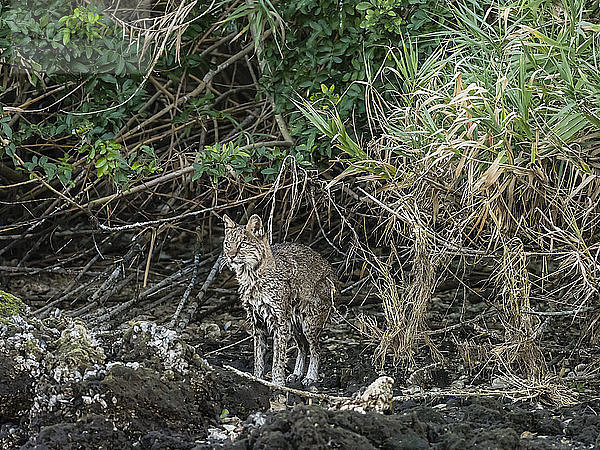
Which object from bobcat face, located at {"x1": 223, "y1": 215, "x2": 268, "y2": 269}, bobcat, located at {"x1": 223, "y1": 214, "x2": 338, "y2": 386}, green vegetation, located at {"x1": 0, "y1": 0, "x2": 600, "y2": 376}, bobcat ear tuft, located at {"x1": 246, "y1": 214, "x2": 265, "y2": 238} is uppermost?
green vegetation, located at {"x1": 0, "y1": 0, "x2": 600, "y2": 376}

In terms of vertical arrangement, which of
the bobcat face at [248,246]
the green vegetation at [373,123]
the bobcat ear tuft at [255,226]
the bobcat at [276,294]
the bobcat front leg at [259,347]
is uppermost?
the green vegetation at [373,123]

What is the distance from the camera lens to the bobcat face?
5.25 m

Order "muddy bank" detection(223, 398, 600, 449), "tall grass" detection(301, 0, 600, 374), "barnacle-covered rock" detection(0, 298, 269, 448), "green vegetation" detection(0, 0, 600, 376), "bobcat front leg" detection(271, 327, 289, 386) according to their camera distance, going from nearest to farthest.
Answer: "muddy bank" detection(223, 398, 600, 449), "barnacle-covered rock" detection(0, 298, 269, 448), "tall grass" detection(301, 0, 600, 374), "green vegetation" detection(0, 0, 600, 376), "bobcat front leg" detection(271, 327, 289, 386)

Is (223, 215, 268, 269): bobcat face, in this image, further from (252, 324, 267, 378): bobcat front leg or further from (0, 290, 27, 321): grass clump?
(0, 290, 27, 321): grass clump

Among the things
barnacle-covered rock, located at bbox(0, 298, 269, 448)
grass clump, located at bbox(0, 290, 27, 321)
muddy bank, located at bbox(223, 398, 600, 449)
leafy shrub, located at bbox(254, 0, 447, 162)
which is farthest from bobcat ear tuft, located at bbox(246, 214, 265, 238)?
muddy bank, located at bbox(223, 398, 600, 449)

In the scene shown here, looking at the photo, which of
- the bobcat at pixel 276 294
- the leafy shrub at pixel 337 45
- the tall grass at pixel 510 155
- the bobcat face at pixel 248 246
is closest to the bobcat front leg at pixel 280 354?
the bobcat at pixel 276 294

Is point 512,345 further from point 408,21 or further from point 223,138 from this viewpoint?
point 223,138

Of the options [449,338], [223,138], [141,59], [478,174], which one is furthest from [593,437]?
[223,138]

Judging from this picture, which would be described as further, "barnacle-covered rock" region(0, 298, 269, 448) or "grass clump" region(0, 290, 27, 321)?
"grass clump" region(0, 290, 27, 321)

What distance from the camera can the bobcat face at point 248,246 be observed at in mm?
5250

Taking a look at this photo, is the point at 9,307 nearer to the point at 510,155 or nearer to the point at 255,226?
the point at 255,226

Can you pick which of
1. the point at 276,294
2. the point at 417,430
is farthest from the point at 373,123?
the point at 417,430

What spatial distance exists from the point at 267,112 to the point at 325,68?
0.97 m

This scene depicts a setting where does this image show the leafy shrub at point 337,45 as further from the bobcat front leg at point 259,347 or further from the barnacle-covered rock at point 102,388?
the barnacle-covered rock at point 102,388
